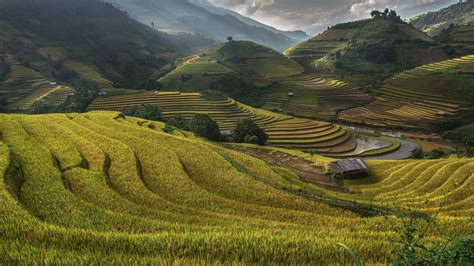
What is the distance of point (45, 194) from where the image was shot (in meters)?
13.3

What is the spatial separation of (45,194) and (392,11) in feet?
707

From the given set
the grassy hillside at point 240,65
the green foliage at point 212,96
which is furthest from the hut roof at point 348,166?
the grassy hillside at point 240,65

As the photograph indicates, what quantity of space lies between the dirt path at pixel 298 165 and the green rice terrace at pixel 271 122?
1494 centimetres

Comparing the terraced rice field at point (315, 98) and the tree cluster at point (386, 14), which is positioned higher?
the tree cluster at point (386, 14)

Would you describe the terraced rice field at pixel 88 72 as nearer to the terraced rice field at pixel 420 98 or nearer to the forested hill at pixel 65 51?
the forested hill at pixel 65 51

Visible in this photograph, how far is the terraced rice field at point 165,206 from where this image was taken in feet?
24.9

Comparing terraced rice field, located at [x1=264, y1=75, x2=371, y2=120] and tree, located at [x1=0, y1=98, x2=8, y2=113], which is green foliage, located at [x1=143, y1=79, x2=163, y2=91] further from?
tree, located at [x1=0, y1=98, x2=8, y2=113]

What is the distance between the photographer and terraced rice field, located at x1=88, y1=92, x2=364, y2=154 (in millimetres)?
59344

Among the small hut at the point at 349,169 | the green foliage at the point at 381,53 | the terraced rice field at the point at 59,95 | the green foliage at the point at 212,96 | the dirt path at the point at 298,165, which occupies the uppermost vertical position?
the green foliage at the point at 381,53

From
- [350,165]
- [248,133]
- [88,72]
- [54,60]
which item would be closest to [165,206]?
[350,165]

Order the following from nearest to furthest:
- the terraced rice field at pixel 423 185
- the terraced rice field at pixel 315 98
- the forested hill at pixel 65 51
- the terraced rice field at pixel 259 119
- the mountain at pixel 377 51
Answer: the terraced rice field at pixel 423 185 → the terraced rice field at pixel 259 119 → the terraced rice field at pixel 315 98 → the mountain at pixel 377 51 → the forested hill at pixel 65 51

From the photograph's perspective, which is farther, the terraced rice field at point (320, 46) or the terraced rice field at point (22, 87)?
the terraced rice field at point (320, 46)

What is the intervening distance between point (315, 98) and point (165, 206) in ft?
321

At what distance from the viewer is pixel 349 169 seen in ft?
112
